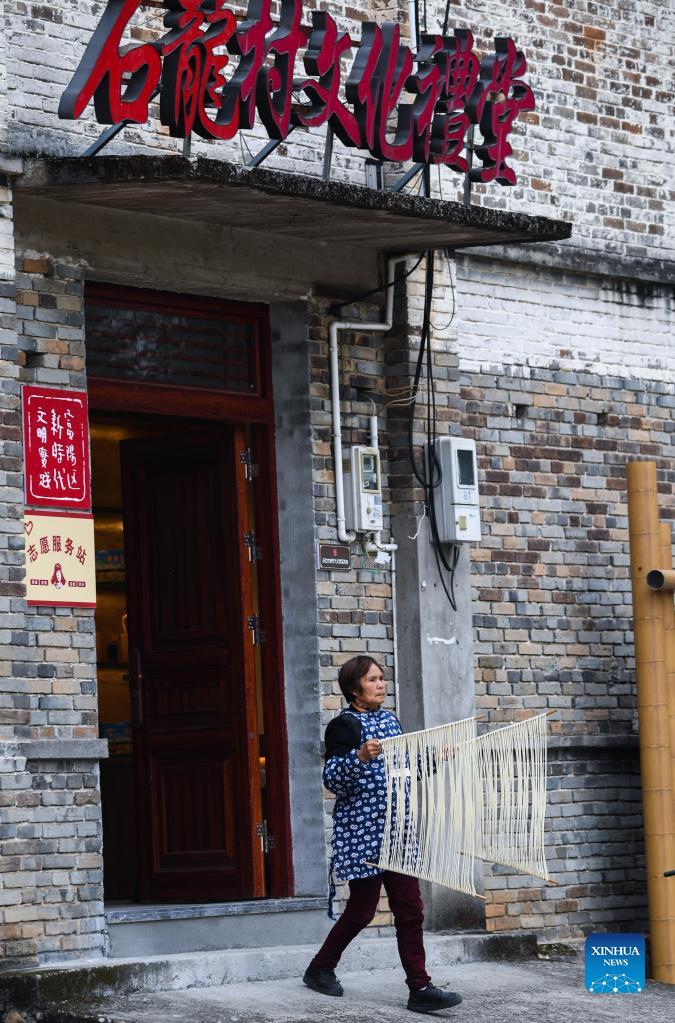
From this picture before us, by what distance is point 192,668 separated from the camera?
10641 millimetres

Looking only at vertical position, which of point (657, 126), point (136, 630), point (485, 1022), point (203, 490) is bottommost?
point (485, 1022)

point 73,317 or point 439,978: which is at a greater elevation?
point 73,317

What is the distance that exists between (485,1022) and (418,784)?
3.55ft

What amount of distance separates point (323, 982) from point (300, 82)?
4.32 meters

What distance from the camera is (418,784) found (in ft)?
28.4

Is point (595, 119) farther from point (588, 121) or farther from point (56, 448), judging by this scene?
point (56, 448)

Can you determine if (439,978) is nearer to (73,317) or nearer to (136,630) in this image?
(136,630)

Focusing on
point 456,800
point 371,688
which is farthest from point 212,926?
point 371,688

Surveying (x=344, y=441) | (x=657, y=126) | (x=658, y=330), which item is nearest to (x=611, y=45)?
(x=657, y=126)

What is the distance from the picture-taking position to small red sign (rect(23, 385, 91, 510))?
912cm

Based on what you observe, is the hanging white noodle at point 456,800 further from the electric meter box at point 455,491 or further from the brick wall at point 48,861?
the electric meter box at point 455,491

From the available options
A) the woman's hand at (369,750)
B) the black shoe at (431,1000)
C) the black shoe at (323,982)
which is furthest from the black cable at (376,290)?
the black shoe at (431,1000)

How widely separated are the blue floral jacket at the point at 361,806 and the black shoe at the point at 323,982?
53 cm

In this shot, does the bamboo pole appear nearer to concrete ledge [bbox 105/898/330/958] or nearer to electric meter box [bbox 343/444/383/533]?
electric meter box [bbox 343/444/383/533]
